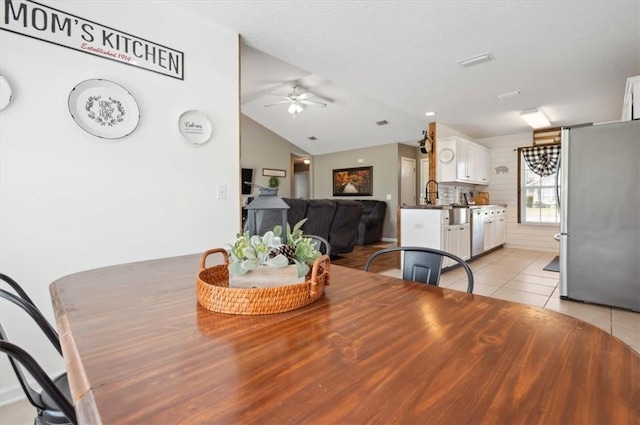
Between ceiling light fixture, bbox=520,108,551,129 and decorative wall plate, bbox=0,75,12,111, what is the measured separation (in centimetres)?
584

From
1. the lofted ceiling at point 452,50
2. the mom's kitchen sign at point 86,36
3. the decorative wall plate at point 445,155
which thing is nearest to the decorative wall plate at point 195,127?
the mom's kitchen sign at point 86,36

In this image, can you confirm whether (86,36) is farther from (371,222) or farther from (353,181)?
(353,181)

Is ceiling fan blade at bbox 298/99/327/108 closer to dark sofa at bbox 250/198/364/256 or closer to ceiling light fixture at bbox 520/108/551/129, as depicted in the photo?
dark sofa at bbox 250/198/364/256

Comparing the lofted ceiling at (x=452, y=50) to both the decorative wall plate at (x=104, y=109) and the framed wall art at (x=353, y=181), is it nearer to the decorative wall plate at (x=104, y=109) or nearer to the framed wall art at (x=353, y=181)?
the decorative wall plate at (x=104, y=109)

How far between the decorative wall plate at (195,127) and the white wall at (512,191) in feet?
20.5

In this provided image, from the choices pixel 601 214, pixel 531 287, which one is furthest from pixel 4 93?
pixel 531 287

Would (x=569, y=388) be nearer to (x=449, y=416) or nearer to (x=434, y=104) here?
(x=449, y=416)

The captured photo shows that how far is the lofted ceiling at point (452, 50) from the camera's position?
2418 millimetres

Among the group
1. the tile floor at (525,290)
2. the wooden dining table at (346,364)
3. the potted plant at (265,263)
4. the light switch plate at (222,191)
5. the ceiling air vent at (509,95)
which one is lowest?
the tile floor at (525,290)

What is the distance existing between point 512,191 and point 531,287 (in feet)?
11.9

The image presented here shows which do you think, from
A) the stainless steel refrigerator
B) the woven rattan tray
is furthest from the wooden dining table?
the stainless steel refrigerator

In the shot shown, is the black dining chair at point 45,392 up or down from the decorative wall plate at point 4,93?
down

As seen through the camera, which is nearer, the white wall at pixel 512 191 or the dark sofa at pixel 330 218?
the dark sofa at pixel 330 218

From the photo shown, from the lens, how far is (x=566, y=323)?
0.84m
